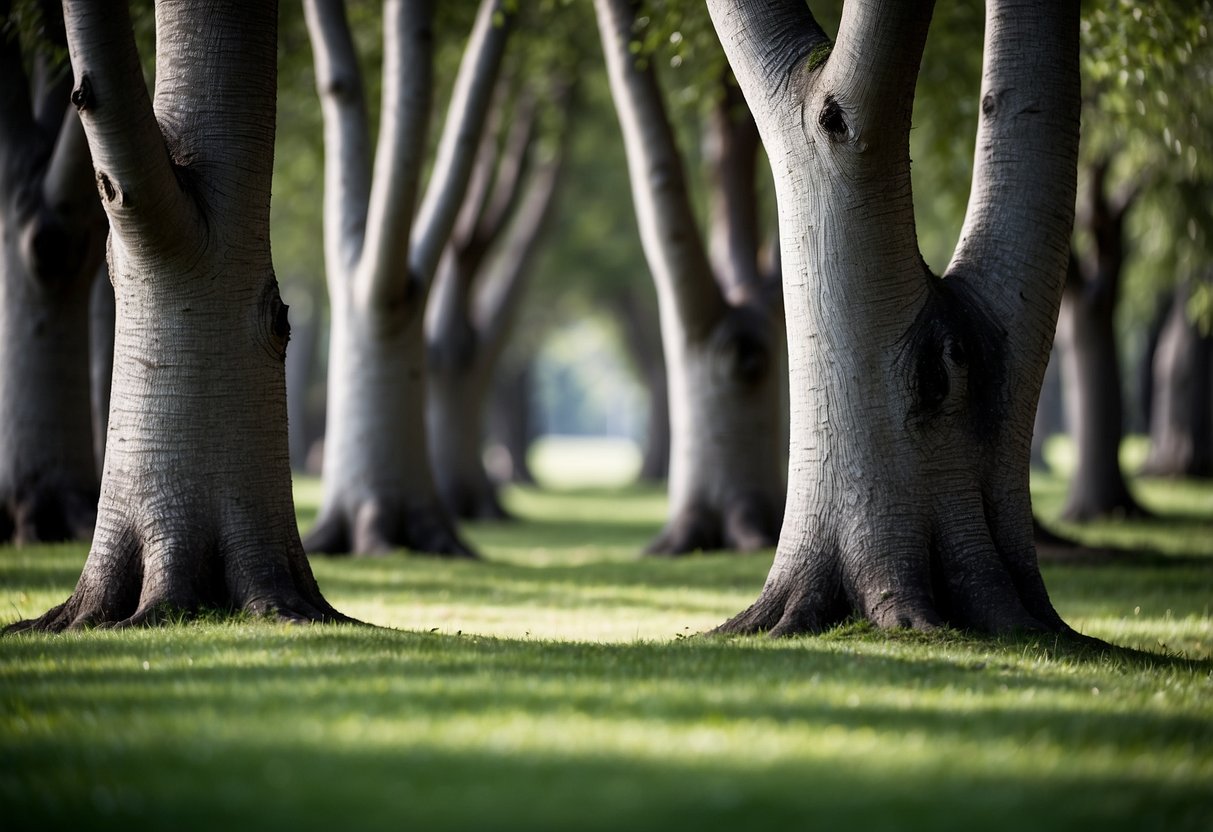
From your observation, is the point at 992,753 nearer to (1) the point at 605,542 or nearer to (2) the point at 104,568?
(2) the point at 104,568

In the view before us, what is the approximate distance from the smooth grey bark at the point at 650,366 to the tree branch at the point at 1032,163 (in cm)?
2568

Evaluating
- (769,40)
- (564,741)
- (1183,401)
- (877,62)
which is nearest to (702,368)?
(769,40)

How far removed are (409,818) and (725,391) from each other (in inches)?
429

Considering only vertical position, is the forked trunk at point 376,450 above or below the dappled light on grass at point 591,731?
above

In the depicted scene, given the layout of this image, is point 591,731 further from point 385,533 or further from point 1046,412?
point 1046,412

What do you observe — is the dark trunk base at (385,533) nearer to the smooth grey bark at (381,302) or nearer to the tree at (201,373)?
the smooth grey bark at (381,302)

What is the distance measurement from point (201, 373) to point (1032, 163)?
16.1 feet

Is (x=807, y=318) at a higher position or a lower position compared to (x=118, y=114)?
lower

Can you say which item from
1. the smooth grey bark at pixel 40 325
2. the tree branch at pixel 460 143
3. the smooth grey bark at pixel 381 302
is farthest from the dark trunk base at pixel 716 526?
A: the smooth grey bark at pixel 40 325

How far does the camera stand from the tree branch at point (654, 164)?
1316 cm

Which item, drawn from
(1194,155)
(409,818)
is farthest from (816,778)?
(1194,155)

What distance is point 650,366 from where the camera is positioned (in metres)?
34.2

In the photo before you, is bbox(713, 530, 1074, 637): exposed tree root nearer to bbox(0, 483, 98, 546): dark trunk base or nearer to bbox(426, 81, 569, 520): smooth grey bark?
bbox(0, 483, 98, 546): dark trunk base

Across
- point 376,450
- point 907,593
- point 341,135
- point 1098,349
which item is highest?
point 341,135
